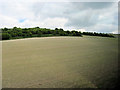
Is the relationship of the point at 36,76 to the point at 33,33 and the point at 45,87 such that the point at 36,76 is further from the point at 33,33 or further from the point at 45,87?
the point at 33,33

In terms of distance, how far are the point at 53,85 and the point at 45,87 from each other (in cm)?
23

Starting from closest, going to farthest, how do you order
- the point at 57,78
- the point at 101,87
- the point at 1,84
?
the point at 101,87, the point at 1,84, the point at 57,78

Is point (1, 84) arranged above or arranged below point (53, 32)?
below

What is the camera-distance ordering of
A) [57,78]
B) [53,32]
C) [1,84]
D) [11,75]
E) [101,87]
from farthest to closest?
[53,32], [11,75], [57,78], [1,84], [101,87]

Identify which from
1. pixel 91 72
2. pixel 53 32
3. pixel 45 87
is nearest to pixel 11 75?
pixel 45 87

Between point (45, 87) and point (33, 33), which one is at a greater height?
point (33, 33)

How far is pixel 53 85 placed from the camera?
2.46 metres

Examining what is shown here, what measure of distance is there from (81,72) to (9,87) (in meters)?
2.36

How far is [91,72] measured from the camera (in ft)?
10.5

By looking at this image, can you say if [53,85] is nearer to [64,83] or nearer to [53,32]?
[64,83]

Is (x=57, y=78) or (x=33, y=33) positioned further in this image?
(x=33, y=33)

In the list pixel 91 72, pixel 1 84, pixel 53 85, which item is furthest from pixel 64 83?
pixel 1 84

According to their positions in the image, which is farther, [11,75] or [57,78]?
[11,75]

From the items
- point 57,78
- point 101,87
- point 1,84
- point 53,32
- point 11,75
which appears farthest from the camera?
point 53,32
